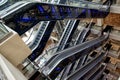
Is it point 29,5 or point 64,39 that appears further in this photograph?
point 64,39

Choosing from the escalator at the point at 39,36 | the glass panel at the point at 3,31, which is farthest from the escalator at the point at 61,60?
the glass panel at the point at 3,31

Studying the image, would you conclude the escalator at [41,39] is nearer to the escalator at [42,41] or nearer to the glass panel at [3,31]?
the escalator at [42,41]

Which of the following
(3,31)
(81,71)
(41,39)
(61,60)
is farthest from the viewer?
(81,71)

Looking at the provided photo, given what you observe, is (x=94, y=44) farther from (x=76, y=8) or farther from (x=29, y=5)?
(x=29, y=5)

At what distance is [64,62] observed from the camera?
2.54m

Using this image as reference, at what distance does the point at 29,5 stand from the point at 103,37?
2931mm

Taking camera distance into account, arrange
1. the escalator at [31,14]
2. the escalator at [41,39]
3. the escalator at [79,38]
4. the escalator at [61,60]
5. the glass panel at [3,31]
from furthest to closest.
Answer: the escalator at [79,38], the escalator at [41,39], the escalator at [61,60], the escalator at [31,14], the glass panel at [3,31]

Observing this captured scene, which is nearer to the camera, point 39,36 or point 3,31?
point 3,31

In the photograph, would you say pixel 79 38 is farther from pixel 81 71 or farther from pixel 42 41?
pixel 42 41

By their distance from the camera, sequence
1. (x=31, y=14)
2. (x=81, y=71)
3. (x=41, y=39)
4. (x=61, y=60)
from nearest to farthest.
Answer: (x=31, y=14)
(x=61, y=60)
(x=41, y=39)
(x=81, y=71)

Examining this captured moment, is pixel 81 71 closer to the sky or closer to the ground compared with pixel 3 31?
closer to the ground

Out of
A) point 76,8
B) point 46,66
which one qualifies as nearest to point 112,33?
point 76,8

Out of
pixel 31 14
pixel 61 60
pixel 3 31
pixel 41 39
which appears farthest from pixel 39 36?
pixel 3 31

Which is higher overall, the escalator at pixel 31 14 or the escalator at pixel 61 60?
the escalator at pixel 31 14
